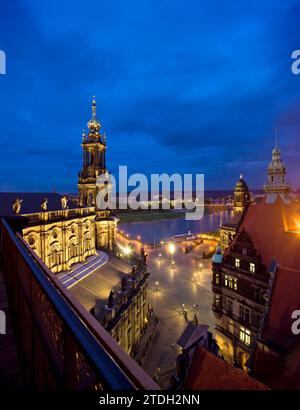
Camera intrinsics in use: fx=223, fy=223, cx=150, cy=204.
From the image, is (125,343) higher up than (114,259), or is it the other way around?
(114,259)

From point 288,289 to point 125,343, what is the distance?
12960 millimetres

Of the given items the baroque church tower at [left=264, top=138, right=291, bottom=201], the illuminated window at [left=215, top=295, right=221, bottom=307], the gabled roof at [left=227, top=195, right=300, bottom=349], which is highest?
the baroque church tower at [left=264, top=138, right=291, bottom=201]

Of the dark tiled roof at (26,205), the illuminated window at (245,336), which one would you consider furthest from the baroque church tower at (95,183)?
the illuminated window at (245,336)

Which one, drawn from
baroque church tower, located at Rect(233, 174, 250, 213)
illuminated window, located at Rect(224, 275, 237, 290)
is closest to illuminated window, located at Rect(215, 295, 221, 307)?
illuminated window, located at Rect(224, 275, 237, 290)

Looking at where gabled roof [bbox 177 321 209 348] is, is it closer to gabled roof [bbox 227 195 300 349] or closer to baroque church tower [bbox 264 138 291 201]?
gabled roof [bbox 227 195 300 349]

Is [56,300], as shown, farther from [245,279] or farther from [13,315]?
[245,279]

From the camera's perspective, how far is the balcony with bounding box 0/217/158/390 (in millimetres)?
1381

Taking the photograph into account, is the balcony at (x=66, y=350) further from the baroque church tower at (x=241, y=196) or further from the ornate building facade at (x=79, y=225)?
the baroque church tower at (x=241, y=196)

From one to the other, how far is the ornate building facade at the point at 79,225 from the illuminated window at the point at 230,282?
15.4m

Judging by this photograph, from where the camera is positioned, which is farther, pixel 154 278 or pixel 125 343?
pixel 154 278

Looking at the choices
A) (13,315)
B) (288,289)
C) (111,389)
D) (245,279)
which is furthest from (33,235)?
(111,389)

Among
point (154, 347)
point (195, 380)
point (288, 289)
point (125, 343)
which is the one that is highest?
point (288, 289)

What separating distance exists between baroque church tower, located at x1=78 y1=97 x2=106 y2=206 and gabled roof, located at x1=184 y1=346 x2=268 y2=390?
26926 mm

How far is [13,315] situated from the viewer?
5.10m
